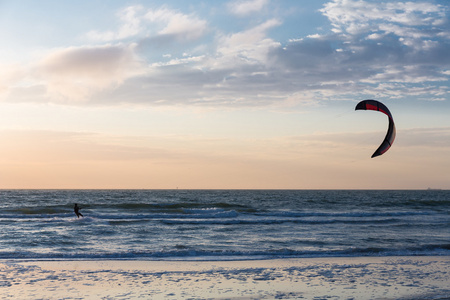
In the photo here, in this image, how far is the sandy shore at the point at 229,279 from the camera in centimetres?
991

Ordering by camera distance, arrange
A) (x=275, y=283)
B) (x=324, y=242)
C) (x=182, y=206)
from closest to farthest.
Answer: (x=275, y=283), (x=324, y=242), (x=182, y=206)

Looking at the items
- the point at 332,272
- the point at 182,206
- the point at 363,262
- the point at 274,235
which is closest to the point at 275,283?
the point at 332,272

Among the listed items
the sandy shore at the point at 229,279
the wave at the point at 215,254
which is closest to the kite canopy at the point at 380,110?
the wave at the point at 215,254

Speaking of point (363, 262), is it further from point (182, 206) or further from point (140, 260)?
point (182, 206)

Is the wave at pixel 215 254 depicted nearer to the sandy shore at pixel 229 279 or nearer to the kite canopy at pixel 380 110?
the sandy shore at pixel 229 279

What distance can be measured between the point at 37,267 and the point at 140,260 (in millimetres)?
3317

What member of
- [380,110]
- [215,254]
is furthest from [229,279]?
[380,110]

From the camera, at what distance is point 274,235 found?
22.0 meters

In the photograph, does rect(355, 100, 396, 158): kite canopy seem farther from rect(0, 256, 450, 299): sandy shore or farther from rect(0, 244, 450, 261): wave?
rect(0, 256, 450, 299): sandy shore

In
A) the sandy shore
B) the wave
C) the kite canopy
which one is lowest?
the wave

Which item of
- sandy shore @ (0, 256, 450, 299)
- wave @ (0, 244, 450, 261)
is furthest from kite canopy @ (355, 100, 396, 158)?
sandy shore @ (0, 256, 450, 299)

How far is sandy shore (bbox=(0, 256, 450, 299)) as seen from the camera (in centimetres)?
991

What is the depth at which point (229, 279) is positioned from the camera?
37.9ft

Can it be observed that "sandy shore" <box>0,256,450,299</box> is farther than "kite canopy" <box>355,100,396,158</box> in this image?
No
